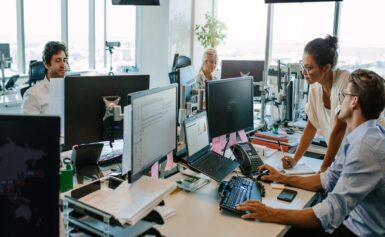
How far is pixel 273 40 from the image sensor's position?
22.0 feet

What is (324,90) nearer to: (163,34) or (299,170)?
(299,170)

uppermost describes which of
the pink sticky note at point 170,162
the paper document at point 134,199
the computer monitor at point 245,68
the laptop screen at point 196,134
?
the computer monitor at point 245,68

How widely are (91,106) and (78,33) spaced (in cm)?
477

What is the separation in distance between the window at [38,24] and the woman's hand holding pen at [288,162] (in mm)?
4361

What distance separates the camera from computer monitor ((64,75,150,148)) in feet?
6.62

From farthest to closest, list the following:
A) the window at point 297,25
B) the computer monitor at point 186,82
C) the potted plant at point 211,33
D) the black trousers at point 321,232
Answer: the potted plant at point 211,33 → the window at point 297,25 → the computer monitor at point 186,82 → the black trousers at point 321,232

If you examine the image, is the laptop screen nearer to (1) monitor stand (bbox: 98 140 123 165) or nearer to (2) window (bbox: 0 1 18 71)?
(1) monitor stand (bbox: 98 140 123 165)

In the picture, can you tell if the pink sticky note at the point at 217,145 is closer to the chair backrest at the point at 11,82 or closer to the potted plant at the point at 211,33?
the chair backrest at the point at 11,82

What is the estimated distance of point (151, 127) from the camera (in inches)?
66.4

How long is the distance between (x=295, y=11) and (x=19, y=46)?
433 centimetres

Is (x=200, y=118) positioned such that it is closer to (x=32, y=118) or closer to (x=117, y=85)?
(x=117, y=85)

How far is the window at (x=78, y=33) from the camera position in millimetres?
6305

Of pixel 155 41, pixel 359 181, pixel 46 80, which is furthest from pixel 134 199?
pixel 155 41

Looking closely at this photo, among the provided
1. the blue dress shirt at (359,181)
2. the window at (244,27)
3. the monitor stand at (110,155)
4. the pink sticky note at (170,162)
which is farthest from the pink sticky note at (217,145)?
the window at (244,27)
